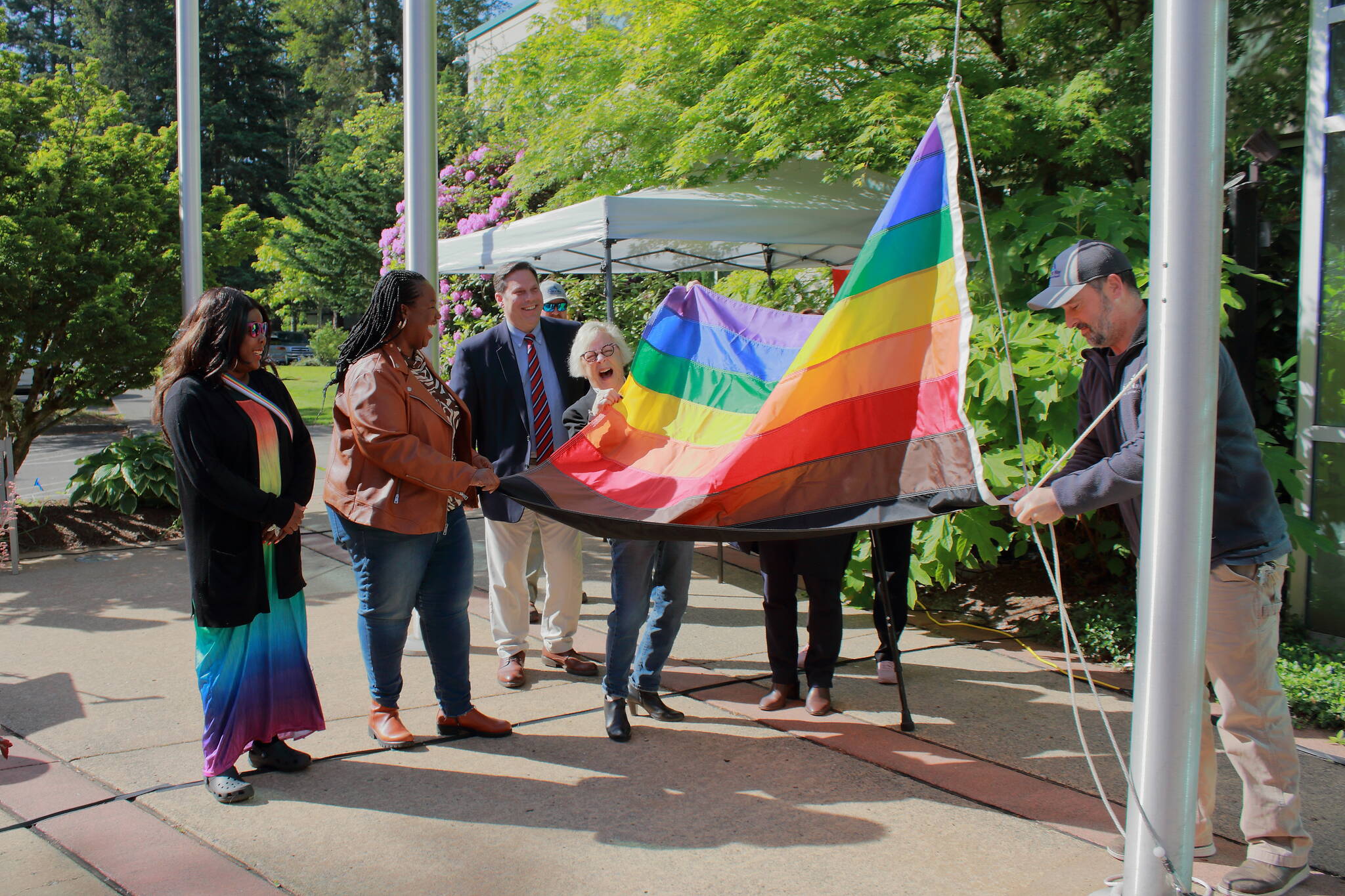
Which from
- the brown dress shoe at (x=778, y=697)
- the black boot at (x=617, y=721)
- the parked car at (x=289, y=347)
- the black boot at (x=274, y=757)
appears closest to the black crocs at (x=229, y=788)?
the black boot at (x=274, y=757)

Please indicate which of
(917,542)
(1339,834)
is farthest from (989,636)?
(1339,834)

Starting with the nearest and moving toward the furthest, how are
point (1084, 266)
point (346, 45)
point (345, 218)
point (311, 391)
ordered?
1. point (1084, 266)
2. point (311, 391)
3. point (345, 218)
4. point (346, 45)

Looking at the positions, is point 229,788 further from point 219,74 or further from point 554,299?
point 219,74

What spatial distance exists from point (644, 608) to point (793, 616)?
76 centimetres

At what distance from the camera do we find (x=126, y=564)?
25.7 ft

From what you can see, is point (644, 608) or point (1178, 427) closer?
point (1178, 427)

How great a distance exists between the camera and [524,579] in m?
5.45

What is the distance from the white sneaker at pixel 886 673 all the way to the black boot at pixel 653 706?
1.07 metres

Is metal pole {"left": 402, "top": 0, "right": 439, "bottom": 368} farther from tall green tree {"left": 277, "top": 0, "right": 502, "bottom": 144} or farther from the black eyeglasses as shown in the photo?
tall green tree {"left": 277, "top": 0, "right": 502, "bottom": 144}

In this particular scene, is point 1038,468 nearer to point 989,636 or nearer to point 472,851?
point 989,636

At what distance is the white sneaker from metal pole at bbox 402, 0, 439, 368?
286 centimetres

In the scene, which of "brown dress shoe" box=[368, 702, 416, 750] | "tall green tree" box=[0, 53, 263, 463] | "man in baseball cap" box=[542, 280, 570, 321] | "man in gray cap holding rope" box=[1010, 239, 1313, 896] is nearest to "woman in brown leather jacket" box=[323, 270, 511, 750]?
"brown dress shoe" box=[368, 702, 416, 750]

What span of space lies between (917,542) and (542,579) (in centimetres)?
313

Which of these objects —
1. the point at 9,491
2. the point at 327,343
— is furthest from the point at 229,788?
the point at 327,343
